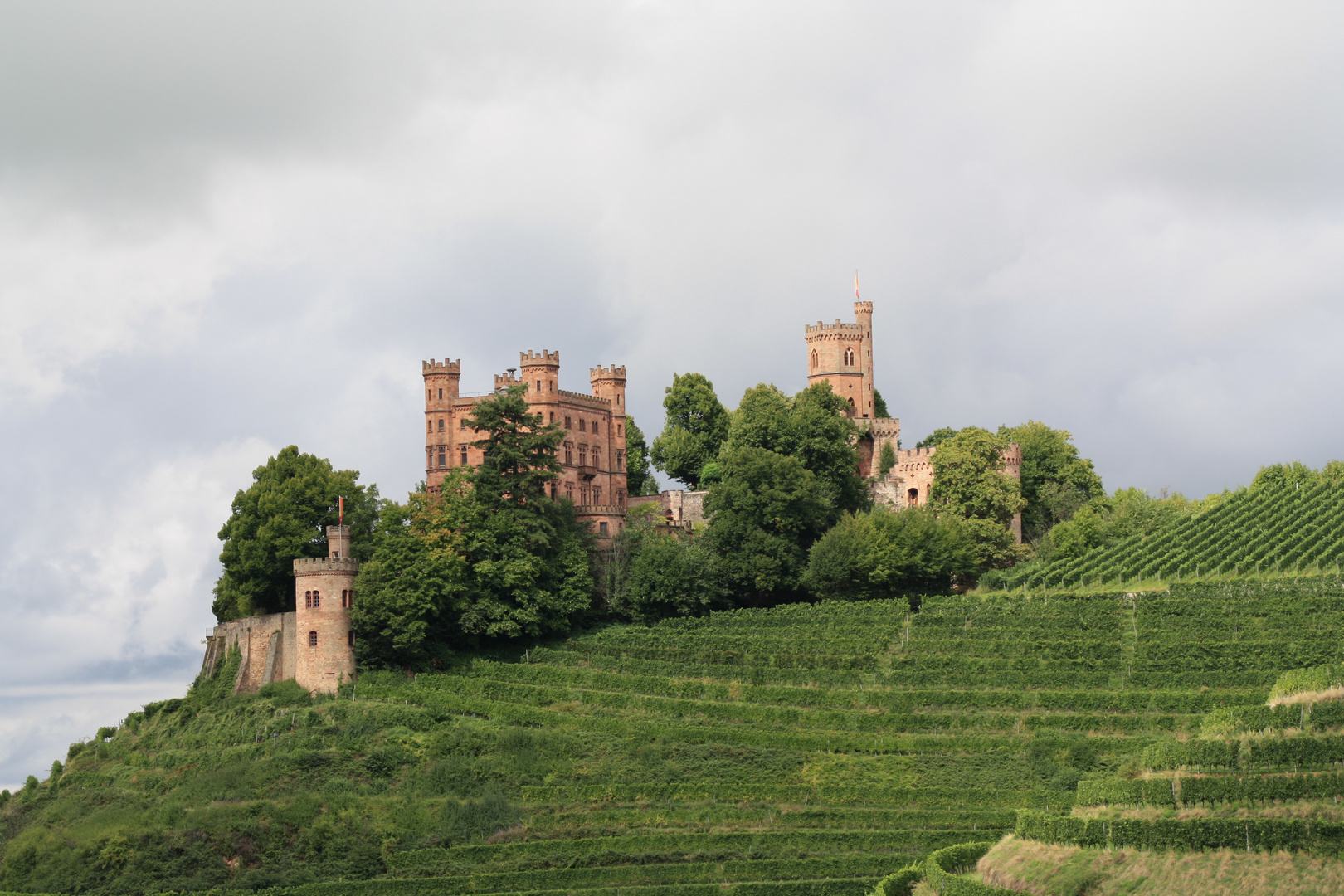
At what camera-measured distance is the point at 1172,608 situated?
6631 centimetres

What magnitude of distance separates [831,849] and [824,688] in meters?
13.0

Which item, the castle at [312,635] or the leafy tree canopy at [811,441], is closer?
the castle at [312,635]

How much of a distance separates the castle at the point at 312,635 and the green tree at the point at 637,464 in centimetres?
2952

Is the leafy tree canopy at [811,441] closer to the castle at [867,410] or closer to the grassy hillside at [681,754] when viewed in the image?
the castle at [867,410]

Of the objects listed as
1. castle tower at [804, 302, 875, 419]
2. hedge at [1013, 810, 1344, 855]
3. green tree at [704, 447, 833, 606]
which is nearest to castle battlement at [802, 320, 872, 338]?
castle tower at [804, 302, 875, 419]

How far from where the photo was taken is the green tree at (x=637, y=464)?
317ft

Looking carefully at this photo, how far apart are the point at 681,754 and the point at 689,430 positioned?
137ft

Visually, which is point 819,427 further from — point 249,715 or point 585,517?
point 249,715

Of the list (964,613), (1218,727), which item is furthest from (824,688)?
(1218,727)

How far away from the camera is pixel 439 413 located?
86.1 m

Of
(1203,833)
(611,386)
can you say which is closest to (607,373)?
(611,386)

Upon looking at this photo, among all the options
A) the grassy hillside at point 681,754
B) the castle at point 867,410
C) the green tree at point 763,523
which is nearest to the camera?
the grassy hillside at point 681,754

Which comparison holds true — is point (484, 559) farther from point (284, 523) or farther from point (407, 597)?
point (284, 523)

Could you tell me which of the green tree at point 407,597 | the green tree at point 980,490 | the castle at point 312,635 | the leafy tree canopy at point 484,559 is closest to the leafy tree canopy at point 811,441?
the green tree at point 980,490
